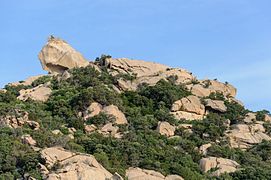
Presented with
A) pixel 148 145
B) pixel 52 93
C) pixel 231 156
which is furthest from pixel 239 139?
pixel 52 93

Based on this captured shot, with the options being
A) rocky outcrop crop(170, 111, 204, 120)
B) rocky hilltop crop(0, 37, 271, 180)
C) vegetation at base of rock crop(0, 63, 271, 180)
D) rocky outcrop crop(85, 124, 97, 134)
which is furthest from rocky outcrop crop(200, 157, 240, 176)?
rocky outcrop crop(170, 111, 204, 120)

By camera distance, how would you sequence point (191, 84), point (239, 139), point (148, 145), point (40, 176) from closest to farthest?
1. point (40, 176)
2. point (148, 145)
3. point (239, 139)
4. point (191, 84)

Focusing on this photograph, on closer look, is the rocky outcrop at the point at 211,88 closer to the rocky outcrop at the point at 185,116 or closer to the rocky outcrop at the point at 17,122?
the rocky outcrop at the point at 185,116

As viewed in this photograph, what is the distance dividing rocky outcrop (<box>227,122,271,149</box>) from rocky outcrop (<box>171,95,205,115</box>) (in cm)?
421

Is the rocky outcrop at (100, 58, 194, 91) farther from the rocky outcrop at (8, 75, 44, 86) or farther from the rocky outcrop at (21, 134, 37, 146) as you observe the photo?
the rocky outcrop at (21, 134, 37, 146)

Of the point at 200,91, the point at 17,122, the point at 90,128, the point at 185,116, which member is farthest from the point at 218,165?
the point at 200,91

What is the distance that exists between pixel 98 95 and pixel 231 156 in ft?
42.5

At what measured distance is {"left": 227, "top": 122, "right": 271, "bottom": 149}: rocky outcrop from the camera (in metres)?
65.9

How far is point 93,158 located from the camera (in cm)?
5178

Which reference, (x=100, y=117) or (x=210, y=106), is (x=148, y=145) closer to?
(x=100, y=117)

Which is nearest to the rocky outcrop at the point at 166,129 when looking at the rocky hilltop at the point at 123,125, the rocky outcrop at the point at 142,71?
the rocky hilltop at the point at 123,125

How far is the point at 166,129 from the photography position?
6562 cm

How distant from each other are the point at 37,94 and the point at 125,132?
1350 centimetres

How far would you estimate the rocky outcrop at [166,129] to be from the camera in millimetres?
65312
